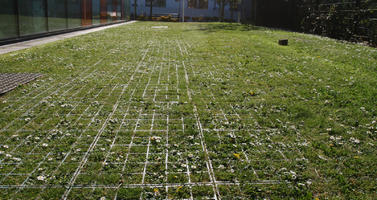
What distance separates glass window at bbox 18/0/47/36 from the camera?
1277cm

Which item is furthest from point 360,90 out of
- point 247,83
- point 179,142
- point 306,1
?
point 306,1

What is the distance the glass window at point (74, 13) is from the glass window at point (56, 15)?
744 mm

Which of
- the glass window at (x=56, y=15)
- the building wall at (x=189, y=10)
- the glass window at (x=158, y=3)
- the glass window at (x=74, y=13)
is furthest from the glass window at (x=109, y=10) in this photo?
the glass window at (x=158, y=3)

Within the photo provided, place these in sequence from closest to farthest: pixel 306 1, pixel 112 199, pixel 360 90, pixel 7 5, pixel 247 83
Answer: pixel 112 199, pixel 360 90, pixel 247 83, pixel 7 5, pixel 306 1

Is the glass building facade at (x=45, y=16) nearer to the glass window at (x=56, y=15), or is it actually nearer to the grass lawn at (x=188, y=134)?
the glass window at (x=56, y=15)

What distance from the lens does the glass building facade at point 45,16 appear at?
1182cm

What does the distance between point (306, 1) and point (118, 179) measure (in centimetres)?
2146

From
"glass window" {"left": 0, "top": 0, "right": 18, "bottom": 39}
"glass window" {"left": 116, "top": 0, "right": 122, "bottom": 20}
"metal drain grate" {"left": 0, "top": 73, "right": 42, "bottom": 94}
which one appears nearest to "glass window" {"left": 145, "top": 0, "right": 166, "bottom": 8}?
"glass window" {"left": 116, "top": 0, "right": 122, "bottom": 20}

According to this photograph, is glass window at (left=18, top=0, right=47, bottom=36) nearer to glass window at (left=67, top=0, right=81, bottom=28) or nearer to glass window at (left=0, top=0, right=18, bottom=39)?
glass window at (left=0, top=0, right=18, bottom=39)

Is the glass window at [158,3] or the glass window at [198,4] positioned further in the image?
the glass window at [198,4]

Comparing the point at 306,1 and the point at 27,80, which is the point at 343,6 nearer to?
the point at 306,1

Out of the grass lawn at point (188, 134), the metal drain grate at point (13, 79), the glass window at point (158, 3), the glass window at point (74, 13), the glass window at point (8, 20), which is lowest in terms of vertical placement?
the grass lawn at point (188, 134)

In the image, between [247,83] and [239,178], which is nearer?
[239,178]

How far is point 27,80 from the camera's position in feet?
21.9
